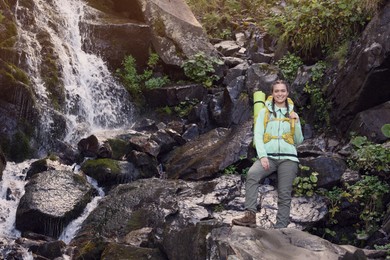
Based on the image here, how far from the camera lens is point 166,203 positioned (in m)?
8.97

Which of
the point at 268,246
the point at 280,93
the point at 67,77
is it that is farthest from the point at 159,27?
the point at 268,246

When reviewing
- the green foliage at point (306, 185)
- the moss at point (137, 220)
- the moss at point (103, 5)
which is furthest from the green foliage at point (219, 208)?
the moss at point (103, 5)

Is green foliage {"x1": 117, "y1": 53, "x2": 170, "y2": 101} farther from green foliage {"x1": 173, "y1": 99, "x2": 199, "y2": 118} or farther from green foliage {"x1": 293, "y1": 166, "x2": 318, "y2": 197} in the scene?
green foliage {"x1": 293, "y1": 166, "x2": 318, "y2": 197}

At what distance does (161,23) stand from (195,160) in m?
6.92

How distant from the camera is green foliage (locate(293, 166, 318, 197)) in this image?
29.2 feet

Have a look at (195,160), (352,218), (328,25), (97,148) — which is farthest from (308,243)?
(328,25)

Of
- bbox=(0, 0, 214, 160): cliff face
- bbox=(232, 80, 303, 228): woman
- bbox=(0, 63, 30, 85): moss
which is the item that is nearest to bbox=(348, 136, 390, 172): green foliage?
bbox=(232, 80, 303, 228): woman

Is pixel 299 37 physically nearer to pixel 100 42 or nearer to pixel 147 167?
pixel 147 167

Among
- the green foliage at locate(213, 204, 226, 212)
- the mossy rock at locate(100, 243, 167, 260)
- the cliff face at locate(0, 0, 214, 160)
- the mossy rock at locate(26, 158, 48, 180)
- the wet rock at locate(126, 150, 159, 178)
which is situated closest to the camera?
the mossy rock at locate(100, 243, 167, 260)

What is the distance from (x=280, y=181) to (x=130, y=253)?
251 centimetres

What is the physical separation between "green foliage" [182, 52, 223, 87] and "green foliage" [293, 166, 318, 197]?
6348 mm

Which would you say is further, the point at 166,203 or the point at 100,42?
the point at 100,42

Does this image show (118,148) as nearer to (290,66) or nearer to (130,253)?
(130,253)

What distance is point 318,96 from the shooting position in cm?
1165
